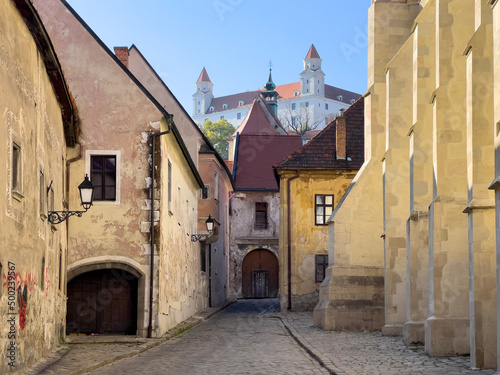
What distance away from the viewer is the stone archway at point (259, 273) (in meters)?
52.9

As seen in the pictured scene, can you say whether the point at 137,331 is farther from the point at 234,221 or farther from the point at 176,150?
the point at 234,221

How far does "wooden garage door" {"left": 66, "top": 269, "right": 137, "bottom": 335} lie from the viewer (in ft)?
71.8

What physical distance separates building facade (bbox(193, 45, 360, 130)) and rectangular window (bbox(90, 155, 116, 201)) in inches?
5678

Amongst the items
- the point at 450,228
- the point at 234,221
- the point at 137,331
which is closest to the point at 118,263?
the point at 137,331

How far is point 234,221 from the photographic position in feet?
171

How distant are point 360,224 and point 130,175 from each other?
7.61m

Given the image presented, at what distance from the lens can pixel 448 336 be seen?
15.3 metres

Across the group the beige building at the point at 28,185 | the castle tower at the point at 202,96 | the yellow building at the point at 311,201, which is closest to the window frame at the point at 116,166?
the beige building at the point at 28,185

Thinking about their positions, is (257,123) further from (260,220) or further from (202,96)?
(202,96)

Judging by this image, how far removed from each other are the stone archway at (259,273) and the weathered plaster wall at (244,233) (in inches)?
20.0

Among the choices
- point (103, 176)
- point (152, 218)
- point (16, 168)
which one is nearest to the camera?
point (16, 168)

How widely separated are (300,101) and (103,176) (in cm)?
15626

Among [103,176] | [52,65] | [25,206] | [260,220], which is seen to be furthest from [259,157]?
[25,206]

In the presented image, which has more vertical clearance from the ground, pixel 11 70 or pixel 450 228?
pixel 11 70
